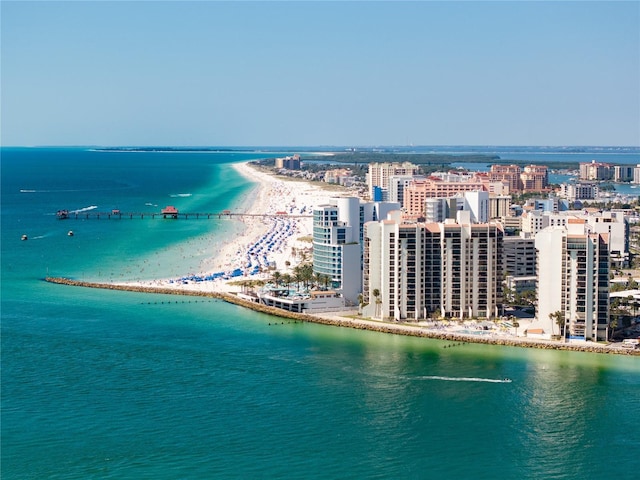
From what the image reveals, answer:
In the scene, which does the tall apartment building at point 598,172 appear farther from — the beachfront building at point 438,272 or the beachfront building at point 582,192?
the beachfront building at point 438,272

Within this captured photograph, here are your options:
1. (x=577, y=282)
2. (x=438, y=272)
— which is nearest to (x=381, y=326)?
(x=438, y=272)

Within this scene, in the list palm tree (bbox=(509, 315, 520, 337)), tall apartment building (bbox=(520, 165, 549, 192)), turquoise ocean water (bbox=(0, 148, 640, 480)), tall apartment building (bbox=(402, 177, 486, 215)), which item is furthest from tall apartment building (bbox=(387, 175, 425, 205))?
palm tree (bbox=(509, 315, 520, 337))

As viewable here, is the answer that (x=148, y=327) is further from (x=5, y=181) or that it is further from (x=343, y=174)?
(x=5, y=181)

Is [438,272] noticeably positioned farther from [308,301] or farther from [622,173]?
[622,173]

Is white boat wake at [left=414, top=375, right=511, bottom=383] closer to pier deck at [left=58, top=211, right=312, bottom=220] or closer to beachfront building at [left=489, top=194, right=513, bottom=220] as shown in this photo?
beachfront building at [left=489, top=194, right=513, bottom=220]

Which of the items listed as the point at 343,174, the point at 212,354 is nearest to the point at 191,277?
the point at 212,354
